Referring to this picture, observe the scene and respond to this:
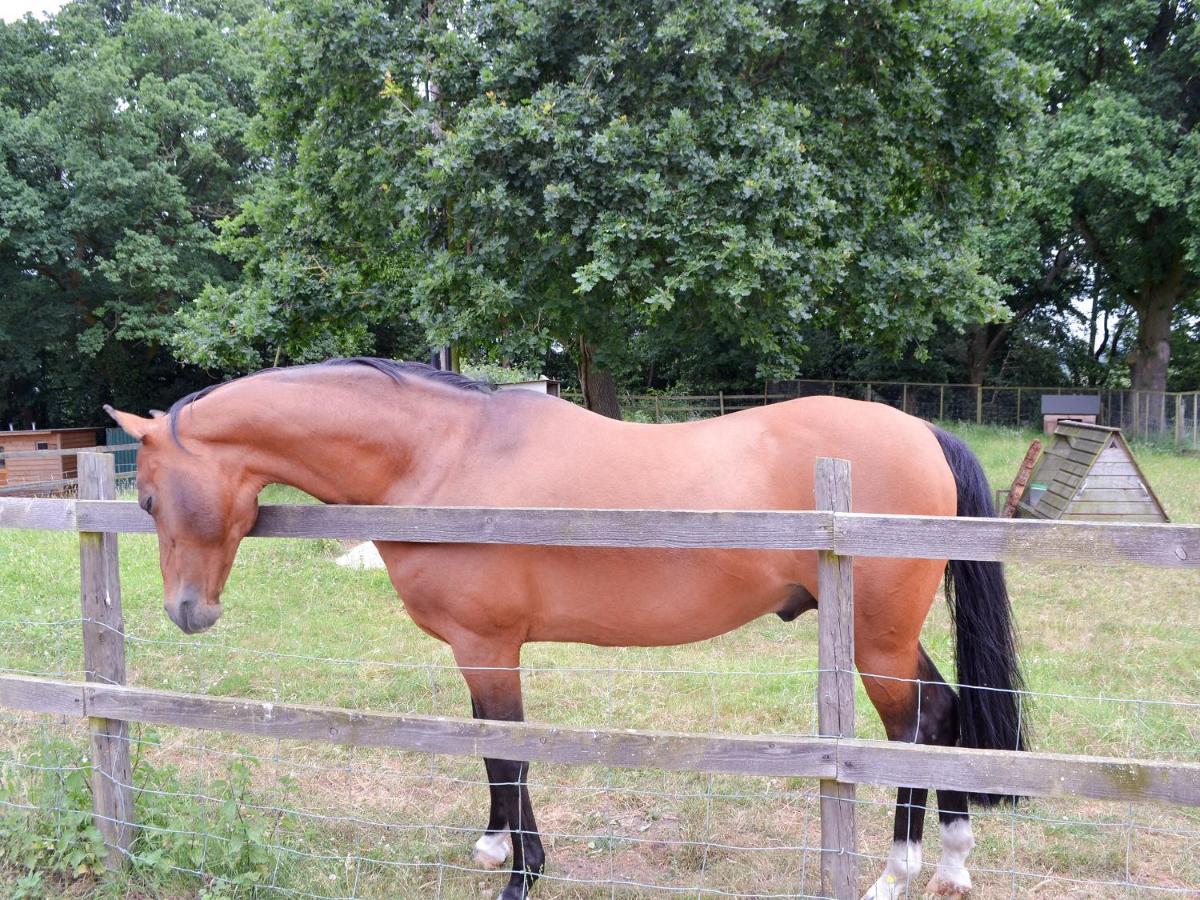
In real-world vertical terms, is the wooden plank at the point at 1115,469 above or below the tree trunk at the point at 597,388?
below

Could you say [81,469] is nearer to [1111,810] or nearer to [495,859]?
[495,859]

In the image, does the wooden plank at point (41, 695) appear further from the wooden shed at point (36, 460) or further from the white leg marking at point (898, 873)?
the wooden shed at point (36, 460)

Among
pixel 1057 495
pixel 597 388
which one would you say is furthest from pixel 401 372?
pixel 597 388

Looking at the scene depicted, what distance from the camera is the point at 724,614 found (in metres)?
3.27

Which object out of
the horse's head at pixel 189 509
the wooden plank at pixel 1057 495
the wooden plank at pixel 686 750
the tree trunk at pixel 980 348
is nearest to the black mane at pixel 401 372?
the horse's head at pixel 189 509

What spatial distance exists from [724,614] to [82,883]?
2.68m

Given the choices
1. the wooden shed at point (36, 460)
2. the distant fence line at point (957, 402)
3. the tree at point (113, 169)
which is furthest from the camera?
the tree at point (113, 169)

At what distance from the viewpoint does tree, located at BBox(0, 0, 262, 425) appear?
21.8 meters

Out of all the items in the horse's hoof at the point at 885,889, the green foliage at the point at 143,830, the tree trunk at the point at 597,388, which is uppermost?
the tree trunk at the point at 597,388

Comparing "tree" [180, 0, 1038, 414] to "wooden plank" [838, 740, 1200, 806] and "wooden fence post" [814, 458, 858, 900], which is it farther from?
"wooden plank" [838, 740, 1200, 806]

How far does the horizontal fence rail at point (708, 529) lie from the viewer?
89.7 inches

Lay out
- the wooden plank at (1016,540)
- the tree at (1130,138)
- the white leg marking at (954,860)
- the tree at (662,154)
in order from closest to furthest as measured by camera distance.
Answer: the wooden plank at (1016,540), the white leg marking at (954,860), the tree at (662,154), the tree at (1130,138)

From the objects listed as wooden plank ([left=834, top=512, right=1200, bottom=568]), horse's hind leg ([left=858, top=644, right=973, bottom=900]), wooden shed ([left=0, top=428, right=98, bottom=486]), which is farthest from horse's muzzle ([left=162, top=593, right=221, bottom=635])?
wooden shed ([left=0, top=428, right=98, bottom=486])

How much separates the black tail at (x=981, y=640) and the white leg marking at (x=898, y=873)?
0.42 m
